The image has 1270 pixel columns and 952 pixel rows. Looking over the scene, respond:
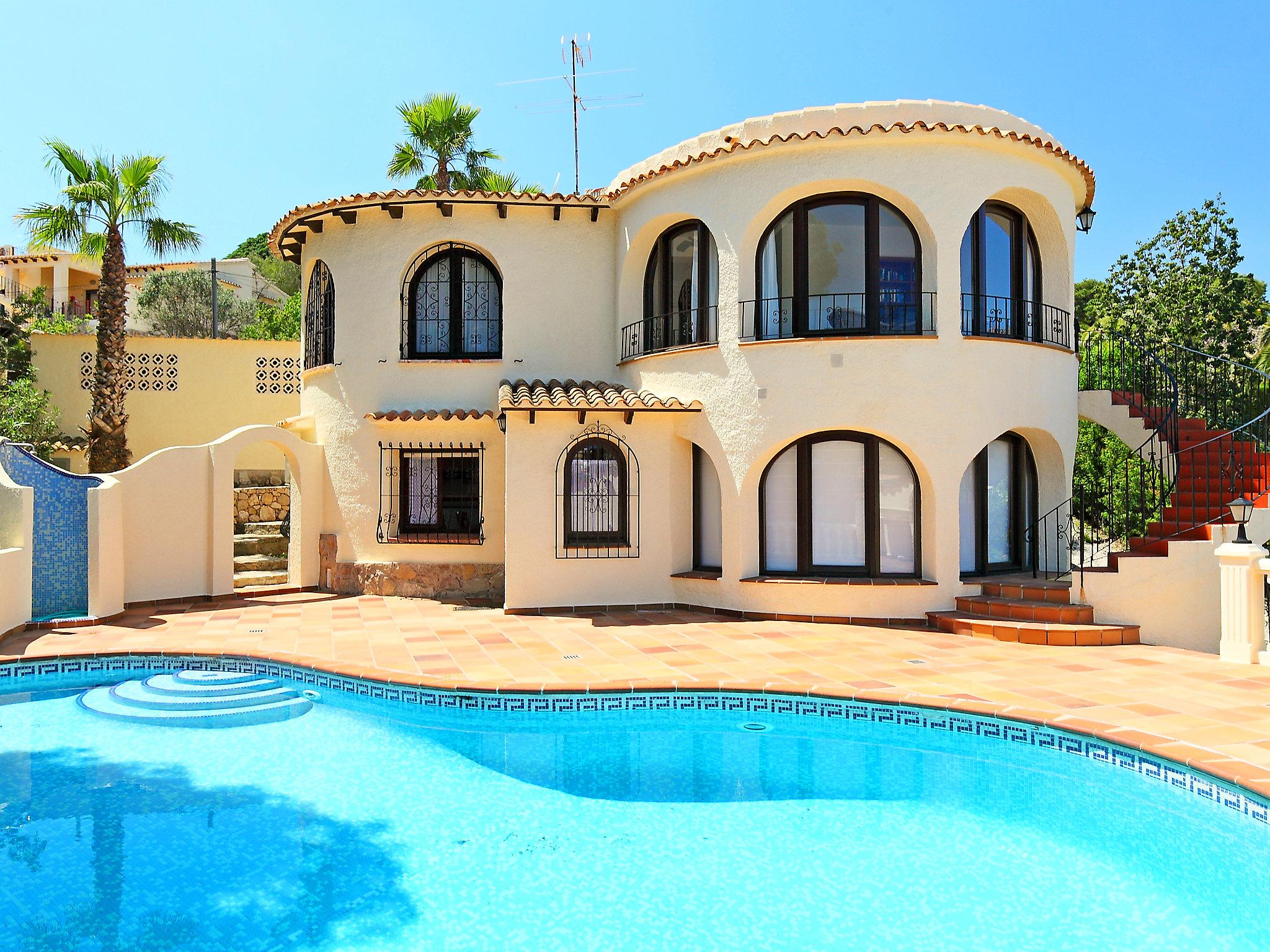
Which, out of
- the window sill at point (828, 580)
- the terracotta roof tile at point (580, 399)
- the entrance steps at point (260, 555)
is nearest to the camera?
the window sill at point (828, 580)

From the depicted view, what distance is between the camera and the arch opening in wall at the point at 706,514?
14000mm

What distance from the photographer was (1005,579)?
12.9 metres

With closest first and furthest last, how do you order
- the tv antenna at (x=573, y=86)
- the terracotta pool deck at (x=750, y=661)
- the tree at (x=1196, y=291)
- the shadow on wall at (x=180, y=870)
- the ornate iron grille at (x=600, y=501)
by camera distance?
the shadow on wall at (x=180, y=870)
the terracotta pool deck at (x=750, y=661)
the ornate iron grille at (x=600, y=501)
the tv antenna at (x=573, y=86)
the tree at (x=1196, y=291)

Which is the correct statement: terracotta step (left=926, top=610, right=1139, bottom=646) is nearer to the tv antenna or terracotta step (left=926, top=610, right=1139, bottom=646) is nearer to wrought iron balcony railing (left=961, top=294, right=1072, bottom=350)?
wrought iron balcony railing (left=961, top=294, right=1072, bottom=350)

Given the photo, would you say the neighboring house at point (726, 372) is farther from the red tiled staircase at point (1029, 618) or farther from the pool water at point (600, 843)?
the pool water at point (600, 843)

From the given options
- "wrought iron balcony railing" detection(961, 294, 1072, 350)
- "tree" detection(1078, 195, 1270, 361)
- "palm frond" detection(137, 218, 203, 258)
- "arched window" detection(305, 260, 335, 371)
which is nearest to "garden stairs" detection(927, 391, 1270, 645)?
"wrought iron balcony railing" detection(961, 294, 1072, 350)

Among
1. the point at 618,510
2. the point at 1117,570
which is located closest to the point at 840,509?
the point at 618,510

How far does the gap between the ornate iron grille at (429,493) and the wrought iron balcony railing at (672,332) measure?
358 cm

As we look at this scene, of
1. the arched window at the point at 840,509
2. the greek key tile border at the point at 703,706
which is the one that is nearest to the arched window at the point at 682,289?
the arched window at the point at 840,509

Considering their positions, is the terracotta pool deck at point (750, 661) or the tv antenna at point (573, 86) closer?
the terracotta pool deck at point (750, 661)

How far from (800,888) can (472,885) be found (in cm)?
205

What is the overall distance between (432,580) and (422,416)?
3023 mm

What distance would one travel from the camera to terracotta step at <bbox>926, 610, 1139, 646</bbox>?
10.9 meters

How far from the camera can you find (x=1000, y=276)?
533 inches
